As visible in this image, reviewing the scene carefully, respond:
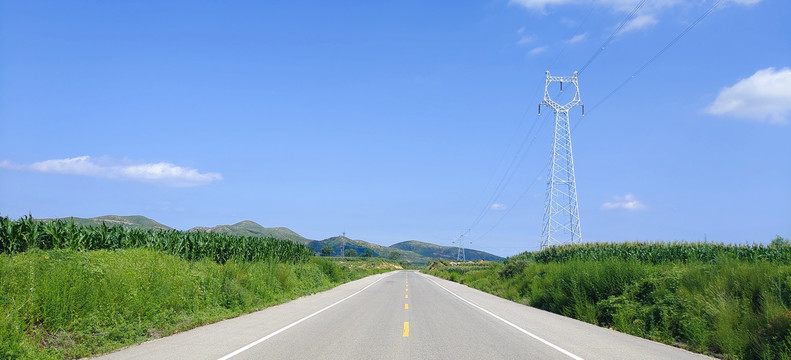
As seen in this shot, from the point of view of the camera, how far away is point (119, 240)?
70.3 feet

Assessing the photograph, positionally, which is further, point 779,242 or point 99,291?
point 779,242

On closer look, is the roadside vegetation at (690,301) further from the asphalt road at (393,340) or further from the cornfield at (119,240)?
the cornfield at (119,240)

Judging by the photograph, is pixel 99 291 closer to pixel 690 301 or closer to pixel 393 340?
pixel 393 340

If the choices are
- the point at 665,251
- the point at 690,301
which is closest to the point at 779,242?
the point at 665,251

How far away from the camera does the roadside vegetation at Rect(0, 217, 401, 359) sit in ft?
29.5

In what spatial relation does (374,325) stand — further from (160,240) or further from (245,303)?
(160,240)

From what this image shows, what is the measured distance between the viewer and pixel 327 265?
4516 cm

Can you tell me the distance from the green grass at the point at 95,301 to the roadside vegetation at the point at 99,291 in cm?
2

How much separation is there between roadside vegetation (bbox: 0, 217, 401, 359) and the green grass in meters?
0.02

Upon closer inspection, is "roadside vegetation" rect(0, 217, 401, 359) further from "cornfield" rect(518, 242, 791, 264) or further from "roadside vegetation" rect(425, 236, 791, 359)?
"cornfield" rect(518, 242, 791, 264)

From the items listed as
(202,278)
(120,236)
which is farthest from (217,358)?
(120,236)

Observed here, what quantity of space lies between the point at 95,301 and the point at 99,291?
38 centimetres

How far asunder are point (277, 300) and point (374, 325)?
9345mm

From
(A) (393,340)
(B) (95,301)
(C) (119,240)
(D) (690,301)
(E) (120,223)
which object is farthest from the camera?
(E) (120,223)
